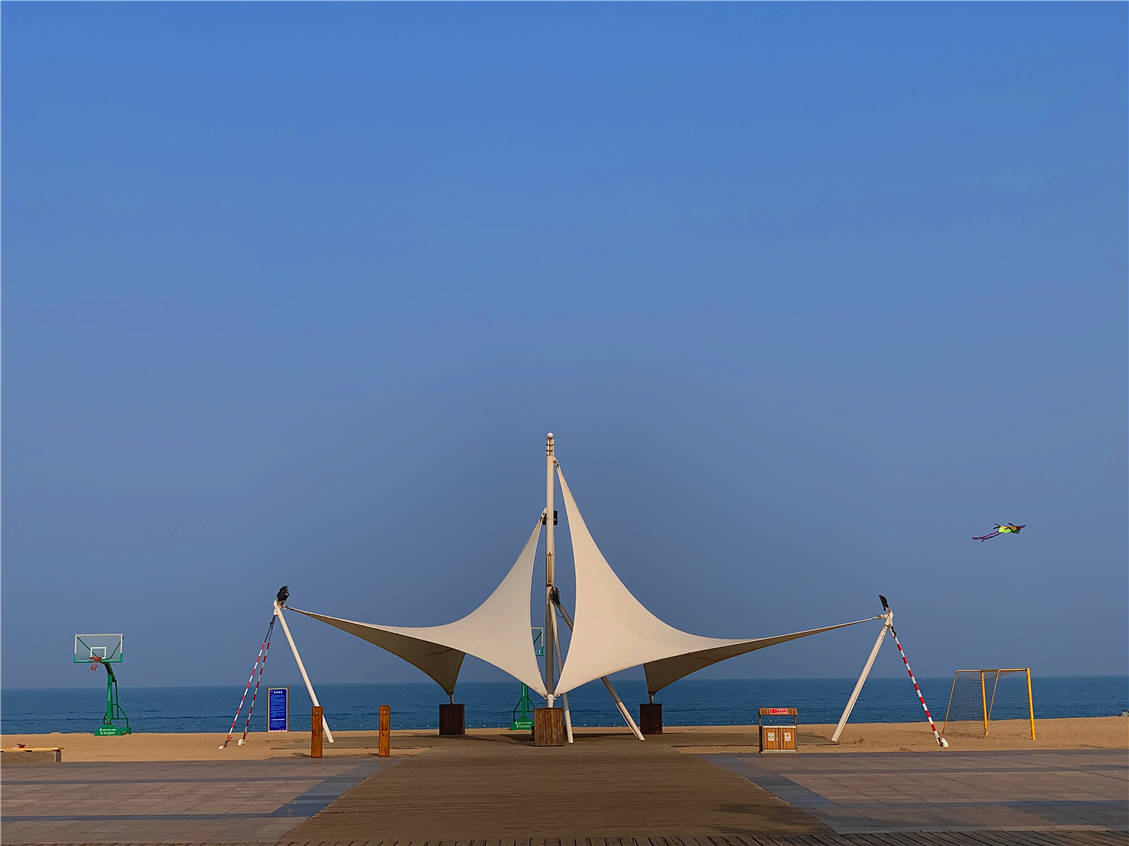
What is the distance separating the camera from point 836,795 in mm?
12008

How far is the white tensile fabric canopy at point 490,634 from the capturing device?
72.3 feet

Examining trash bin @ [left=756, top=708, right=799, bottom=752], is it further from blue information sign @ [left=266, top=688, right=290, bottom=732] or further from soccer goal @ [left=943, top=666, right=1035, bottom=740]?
blue information sign @ [left=266, top=688, right=290, bottom=732]

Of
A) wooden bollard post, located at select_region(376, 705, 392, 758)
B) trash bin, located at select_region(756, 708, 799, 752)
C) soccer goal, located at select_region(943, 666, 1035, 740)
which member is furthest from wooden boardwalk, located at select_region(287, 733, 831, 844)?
soccer goal, located at select_region(943, 666, 1035, 740)

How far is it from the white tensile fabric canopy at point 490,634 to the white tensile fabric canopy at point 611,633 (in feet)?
3.32

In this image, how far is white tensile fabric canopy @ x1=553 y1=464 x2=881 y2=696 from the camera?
837 inches

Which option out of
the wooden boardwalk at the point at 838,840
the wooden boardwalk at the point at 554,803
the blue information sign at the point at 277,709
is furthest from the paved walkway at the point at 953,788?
the blue information sign at the point at 277,709

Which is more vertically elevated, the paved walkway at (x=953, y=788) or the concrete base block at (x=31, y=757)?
the concrete base block at (x=31, y=757)

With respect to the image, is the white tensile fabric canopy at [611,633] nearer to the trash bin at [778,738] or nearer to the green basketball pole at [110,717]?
the trash bin at [778,738]

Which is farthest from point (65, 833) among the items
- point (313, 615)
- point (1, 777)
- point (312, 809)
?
point (313, 615)

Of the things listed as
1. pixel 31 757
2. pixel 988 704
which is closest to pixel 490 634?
pixel 31 757

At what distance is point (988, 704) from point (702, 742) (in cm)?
717

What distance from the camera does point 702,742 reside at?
21141 millimetres

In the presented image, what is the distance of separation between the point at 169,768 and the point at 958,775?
10003mm

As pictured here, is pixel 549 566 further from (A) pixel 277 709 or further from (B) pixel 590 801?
(B) pixel 590 801
